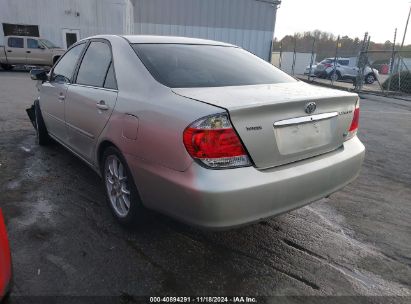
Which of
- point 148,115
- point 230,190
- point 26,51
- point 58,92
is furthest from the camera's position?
point 26,51

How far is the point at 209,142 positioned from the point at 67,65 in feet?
9.24

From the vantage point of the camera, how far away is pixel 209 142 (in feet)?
6.88

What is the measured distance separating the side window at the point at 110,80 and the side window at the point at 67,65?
38.2 inches

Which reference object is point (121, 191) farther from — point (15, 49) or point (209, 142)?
point (15, 49)

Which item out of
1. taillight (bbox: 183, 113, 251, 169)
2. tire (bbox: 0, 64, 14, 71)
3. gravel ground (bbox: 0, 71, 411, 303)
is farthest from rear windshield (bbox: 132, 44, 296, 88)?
tire (bbox: 0, 64, 14, 71)

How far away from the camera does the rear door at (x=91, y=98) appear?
2.99 meters

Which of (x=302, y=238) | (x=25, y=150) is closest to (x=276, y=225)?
(x=302, y=238)

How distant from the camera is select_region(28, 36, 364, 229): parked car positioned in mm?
2113

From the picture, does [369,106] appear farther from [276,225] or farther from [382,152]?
[276,225]

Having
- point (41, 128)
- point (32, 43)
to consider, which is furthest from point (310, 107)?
point (32, 43)

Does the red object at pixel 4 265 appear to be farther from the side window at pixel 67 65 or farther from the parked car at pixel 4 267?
the side window at pixel 67 65

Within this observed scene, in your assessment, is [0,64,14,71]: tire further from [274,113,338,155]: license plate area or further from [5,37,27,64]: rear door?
[274,113,338,155]: license plate area

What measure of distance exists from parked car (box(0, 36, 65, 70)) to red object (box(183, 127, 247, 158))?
19.1m

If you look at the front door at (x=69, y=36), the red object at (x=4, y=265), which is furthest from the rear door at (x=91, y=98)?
the front door at (x=69, y=36)
